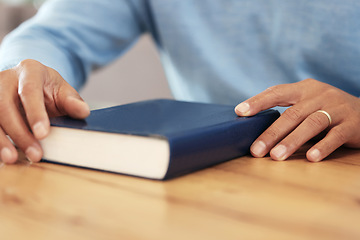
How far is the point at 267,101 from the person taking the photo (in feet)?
2.04

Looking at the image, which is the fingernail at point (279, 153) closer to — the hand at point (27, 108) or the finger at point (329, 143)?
the finger at point (329, 143)

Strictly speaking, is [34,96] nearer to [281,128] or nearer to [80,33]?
[281,128]

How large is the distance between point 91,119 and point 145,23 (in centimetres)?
78

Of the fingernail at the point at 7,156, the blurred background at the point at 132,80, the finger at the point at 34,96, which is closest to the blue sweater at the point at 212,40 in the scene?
the finger at the point at 34,96

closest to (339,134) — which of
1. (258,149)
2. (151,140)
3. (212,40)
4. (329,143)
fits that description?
(329,143)

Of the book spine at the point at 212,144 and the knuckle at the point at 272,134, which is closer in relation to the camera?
the book spine at the point at 212,144

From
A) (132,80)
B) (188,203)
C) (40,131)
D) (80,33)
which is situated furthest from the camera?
(132,80)

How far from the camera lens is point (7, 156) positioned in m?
0.55

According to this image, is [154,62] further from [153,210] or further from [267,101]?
[153,210]

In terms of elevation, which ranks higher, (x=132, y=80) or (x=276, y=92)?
(x=276, y=92)

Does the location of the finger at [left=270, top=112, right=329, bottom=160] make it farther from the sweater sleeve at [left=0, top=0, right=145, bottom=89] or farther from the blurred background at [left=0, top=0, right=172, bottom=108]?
the blurred background at [left=0, top=0, right=172, bottom=108]

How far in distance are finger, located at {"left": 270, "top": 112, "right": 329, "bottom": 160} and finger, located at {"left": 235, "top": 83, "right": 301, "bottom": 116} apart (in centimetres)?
5

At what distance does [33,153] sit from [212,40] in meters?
0.72

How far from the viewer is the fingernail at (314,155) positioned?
585 mm
